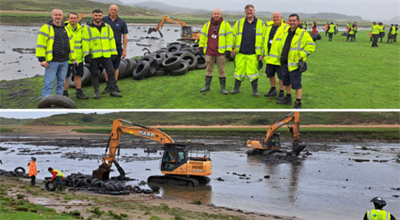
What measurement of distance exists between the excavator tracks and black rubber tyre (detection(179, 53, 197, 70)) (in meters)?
4.86

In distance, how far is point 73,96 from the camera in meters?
11.8

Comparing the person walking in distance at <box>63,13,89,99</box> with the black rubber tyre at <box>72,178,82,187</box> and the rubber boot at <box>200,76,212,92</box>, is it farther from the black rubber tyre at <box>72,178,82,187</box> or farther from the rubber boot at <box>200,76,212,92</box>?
the black rubber tyre at <box>72,178,82,187</box>

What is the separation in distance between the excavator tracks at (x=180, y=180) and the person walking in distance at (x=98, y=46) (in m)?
5.65

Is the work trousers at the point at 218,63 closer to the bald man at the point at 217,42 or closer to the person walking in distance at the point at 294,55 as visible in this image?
the bald man at the point at 217,42

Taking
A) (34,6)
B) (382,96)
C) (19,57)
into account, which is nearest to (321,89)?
(382,96)

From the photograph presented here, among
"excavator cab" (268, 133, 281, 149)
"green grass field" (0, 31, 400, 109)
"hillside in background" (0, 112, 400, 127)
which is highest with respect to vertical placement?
"green grass field" (0, 31, 400, 109)

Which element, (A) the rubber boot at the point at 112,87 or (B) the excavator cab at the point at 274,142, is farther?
(B) the excavator cab at the point at 274,142

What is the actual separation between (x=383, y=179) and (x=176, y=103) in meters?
11.3

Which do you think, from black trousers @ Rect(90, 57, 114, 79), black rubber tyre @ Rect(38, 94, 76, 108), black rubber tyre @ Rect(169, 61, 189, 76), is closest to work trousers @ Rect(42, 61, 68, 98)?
black rubber tyre @ Rect(38, 94, 76, 108)

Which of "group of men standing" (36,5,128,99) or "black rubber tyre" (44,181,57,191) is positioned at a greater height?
"group of men standing" (36,5,128,99)

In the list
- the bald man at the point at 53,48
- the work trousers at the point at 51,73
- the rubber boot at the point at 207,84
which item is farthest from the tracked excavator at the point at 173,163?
the bald man at the point at 53,48

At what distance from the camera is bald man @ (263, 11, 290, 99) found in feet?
36.3

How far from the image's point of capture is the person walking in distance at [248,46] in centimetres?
1124

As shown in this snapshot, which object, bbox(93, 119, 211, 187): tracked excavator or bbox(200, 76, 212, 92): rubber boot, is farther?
bbox(93, 119, 211, 187): tracked excavator
